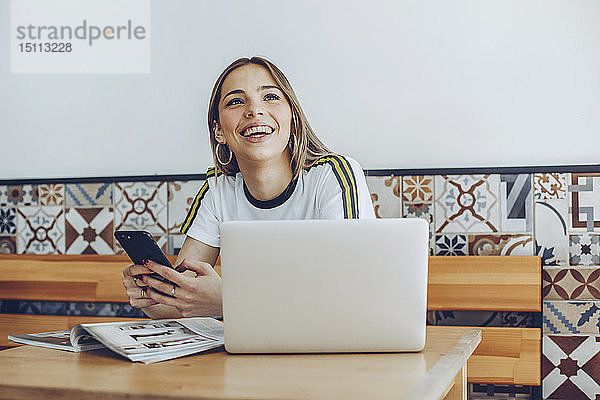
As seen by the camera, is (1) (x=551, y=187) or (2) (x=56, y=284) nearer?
(1) (x=551, y=187)

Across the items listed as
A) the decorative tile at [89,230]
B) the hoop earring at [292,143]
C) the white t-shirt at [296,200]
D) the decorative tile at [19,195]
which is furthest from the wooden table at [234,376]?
the decorative tile at [19,195]

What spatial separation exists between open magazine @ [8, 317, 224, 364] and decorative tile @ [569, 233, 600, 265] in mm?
1233

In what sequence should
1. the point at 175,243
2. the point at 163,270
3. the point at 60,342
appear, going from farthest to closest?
the point at 175,243 < the point at 163,270 < the point at 60,342

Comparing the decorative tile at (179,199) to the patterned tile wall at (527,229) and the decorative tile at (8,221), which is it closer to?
the patterned tile wall at (527,229)

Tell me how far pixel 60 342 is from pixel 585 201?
1.56 meters

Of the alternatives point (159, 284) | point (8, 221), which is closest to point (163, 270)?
point (159, 284)

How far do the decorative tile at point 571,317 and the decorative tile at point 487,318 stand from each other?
3cm

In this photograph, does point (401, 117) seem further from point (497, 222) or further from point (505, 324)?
point (505, 324)

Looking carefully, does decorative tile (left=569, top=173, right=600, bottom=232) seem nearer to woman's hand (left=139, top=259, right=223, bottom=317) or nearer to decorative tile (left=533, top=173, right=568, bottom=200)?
decorative tile (left=533, top=173, right=568, bottom=200)

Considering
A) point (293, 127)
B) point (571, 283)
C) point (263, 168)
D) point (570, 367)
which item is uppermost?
point (293, 127)

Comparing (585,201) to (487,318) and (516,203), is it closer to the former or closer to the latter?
(516,203)

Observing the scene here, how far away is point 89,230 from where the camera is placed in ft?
8.14

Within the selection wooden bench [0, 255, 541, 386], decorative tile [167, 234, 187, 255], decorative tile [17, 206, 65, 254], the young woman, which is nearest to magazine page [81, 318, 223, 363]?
the young woman

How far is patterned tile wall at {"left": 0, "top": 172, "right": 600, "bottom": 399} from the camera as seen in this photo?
203 cm
